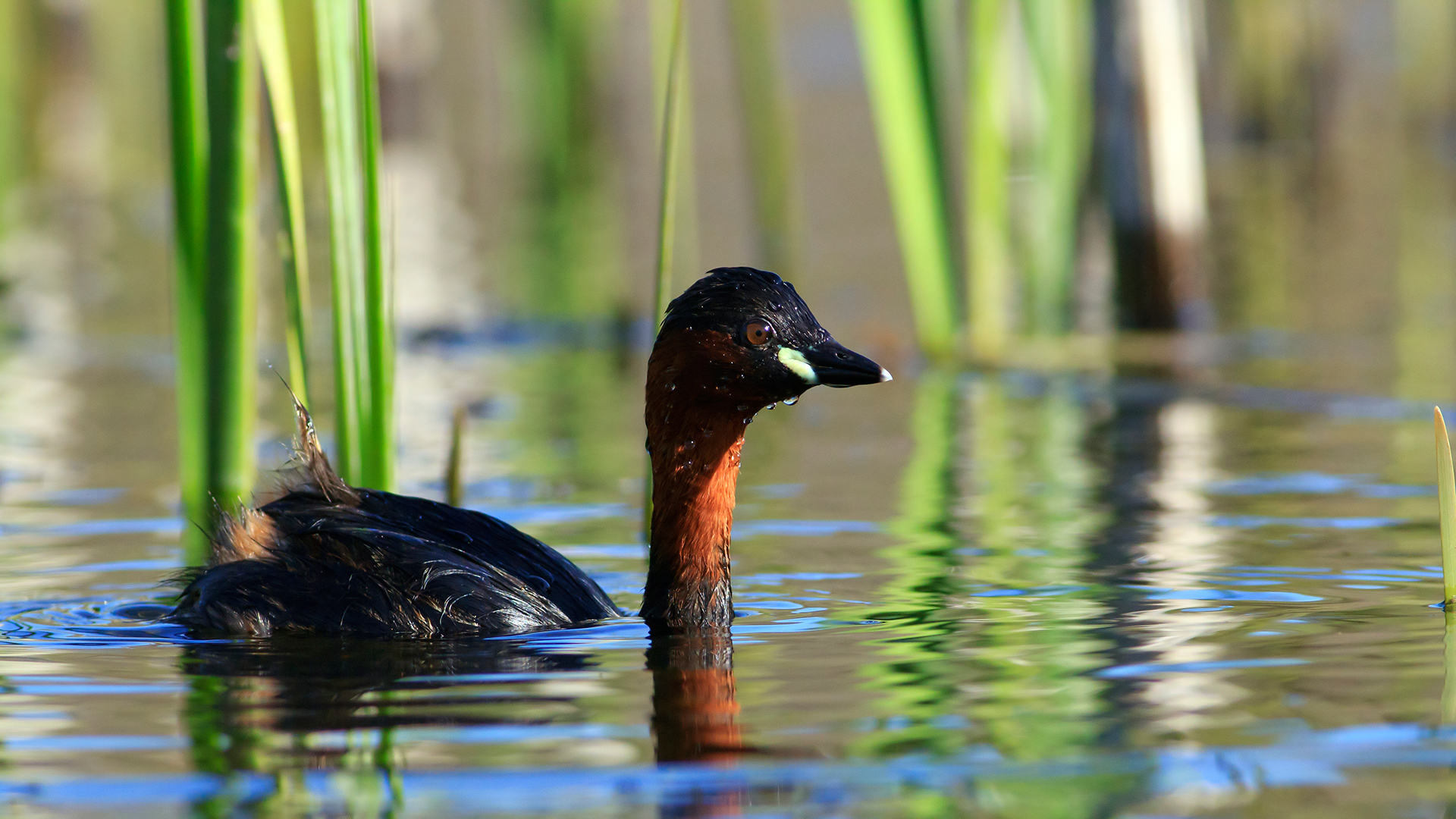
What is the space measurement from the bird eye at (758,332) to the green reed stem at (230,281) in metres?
1.28

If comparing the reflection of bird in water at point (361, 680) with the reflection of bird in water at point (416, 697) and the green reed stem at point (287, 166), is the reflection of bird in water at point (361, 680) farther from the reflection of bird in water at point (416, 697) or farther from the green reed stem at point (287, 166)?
the green reed stem at point (287, 166)

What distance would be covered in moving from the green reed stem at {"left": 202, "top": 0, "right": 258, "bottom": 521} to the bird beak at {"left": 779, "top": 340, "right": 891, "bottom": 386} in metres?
1.42

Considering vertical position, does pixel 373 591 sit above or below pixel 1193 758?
above

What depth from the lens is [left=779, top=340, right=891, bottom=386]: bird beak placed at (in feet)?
15.2

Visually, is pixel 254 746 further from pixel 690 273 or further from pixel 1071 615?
pixel 690 273

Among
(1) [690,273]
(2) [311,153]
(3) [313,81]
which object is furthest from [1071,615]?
(2) [311,153]

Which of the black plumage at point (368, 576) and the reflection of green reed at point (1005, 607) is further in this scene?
the black plumage at point (368, 576)

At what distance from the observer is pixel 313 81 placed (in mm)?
19688

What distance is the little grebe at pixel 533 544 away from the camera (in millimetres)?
4609

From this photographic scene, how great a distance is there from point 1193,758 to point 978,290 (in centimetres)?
552

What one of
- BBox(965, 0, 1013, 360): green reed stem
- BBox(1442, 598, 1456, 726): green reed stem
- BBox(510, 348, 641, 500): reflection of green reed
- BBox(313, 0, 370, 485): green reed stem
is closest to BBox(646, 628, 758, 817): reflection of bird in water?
BBox(313, 0, 370, 485): green reed stem

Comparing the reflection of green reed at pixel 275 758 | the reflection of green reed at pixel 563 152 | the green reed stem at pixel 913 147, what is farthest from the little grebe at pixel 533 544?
the reflection of green reed at pixel 563 152

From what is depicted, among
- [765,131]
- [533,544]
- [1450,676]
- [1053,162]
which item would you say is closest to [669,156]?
[533,544]

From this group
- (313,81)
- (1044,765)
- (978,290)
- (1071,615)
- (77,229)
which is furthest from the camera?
(313,81)
